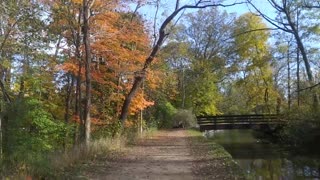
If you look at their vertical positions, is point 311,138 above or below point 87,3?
below

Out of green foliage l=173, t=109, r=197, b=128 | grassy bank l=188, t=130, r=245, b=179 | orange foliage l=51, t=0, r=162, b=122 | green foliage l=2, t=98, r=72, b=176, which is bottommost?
grassy bank l=188, t=130, r=245, b=179

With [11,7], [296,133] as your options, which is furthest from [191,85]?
[11,7]

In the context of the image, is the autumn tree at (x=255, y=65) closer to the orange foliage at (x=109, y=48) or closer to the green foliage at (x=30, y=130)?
the orange foliage at (x=109, y=48)

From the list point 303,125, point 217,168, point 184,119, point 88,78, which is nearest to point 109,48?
point 88,78

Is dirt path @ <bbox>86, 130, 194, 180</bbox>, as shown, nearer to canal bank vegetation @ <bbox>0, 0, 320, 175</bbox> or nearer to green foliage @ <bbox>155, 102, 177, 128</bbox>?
canal bank vegetation @ <bbox>0, 0, 320, 175</bbox>

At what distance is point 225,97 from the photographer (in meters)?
73.7

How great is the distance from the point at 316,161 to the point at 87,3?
13714 millimetres

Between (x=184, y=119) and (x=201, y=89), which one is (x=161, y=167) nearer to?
(x=184, y=119)

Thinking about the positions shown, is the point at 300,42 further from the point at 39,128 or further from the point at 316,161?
the point at 39,128

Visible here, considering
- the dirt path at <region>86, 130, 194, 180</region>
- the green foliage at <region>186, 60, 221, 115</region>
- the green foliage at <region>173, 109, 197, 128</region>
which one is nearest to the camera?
the dirt path at <region>86, 130, 194, 180</region>

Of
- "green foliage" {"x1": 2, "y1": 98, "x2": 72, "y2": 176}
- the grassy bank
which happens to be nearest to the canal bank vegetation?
"green foliage" {"x1": 2, "y1": 98, "x2": 72, "y2": 176}

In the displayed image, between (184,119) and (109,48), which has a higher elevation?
(109,48)

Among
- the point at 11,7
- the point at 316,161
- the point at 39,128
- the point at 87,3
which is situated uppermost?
the point at 87,3

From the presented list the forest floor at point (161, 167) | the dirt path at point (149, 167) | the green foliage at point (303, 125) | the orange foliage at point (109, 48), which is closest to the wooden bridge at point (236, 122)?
the green foliage at point (303, 125)
